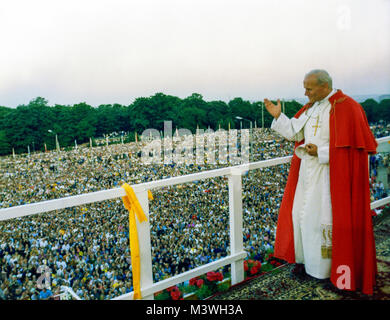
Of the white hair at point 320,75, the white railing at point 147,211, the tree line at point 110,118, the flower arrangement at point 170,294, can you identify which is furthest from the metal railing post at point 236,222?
the tree line at point 110,118

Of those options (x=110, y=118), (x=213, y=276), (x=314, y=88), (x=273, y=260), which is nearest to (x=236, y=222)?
(x=213, y=276)

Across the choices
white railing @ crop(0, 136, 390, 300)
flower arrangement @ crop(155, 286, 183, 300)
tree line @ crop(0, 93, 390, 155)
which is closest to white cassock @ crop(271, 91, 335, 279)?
white railing @ crop(0, 136, 390, 300)

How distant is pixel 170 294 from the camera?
1734mm

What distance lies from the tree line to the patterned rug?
1351 cm

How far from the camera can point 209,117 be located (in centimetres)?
1850

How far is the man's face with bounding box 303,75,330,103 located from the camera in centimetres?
175

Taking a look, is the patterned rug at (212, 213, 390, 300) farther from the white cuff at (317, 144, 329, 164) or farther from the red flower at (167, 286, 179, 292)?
the white cuff at (317, 144, 329, 164)

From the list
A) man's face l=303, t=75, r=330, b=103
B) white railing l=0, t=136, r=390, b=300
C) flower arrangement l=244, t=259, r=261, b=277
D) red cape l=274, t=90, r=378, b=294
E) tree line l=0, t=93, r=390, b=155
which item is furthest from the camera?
tree line l=0, t=93, r=390, b=155

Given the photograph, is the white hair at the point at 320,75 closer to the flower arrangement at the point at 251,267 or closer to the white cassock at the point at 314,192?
the white cassock at the point at 314,192

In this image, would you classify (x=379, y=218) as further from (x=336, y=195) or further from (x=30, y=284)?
(x=30, y=284)

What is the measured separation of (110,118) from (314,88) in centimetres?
1950

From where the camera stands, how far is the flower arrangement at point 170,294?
A: 1.72 metres
